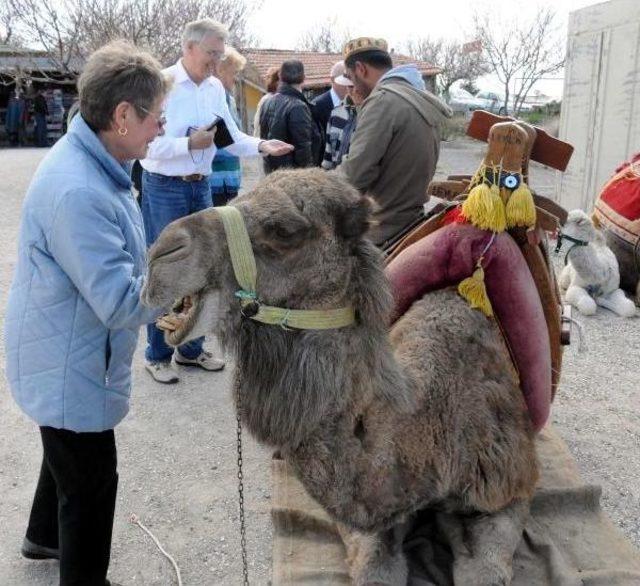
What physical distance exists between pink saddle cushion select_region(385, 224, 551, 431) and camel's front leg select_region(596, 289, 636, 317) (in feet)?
14.0

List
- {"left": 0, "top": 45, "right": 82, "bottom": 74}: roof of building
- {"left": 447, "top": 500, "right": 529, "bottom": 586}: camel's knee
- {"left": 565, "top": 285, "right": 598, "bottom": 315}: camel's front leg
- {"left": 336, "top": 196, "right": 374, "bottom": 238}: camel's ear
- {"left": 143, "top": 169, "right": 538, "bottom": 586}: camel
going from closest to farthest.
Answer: {"left": 143, "top": 169, "right": 538, "bottom": 586}: camel < {"left": 336, "top": 196, "right": 374, "bottom": 238}: camel's ear < {"left": 447, "top": 500, "right": 529, "bottom": 586}: camel's knee < {"left": 565, "top": 285, "right": 598, "bottom": 315}: camel's front leg < {"left": 0, "top": 45, "right": 82, "bottom": 74}: roof of building

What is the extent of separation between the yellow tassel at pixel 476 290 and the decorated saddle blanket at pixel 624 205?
5049 mm

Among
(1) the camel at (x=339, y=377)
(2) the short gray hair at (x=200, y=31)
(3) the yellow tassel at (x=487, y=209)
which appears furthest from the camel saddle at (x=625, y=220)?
(1) the camel at (x=339, y=377)

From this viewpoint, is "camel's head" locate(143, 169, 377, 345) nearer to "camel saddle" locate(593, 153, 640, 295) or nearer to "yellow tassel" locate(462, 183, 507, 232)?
"yellow tassel" locate(462, 183, 507, 232)

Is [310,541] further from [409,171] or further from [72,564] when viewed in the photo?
[409,171]

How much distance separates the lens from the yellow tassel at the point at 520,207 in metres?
2.83

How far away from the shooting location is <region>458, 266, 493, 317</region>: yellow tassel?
2850 mm

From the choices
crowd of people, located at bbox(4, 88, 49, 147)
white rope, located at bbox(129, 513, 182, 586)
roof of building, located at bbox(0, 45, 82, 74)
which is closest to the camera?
white rope, located at bbox(129, 513, 182, 586)

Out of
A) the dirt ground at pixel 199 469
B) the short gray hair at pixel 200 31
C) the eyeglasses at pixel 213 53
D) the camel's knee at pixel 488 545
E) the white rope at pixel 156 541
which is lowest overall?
the dirt ground at pixel 199 469

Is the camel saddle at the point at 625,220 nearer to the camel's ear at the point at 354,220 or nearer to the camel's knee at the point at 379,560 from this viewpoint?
the camel's knee at the point at 379,560

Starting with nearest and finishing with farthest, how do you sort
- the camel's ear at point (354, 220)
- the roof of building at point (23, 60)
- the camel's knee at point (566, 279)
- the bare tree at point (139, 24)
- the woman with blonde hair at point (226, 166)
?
1. the camel's ear at point (354, 220)
2. the woman with blonde hair at point (226, 166)
3. the camel's knee at point (566, 279)
4. the bare tree at point (139, 24)
5. the roof of building at point (23, 60)

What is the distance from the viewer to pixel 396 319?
10.1 feet

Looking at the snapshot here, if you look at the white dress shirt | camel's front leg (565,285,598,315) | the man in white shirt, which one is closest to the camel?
the white dress shirt

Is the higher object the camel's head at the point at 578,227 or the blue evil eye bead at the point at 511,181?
the blue evil eye bead at the point at 511,181
